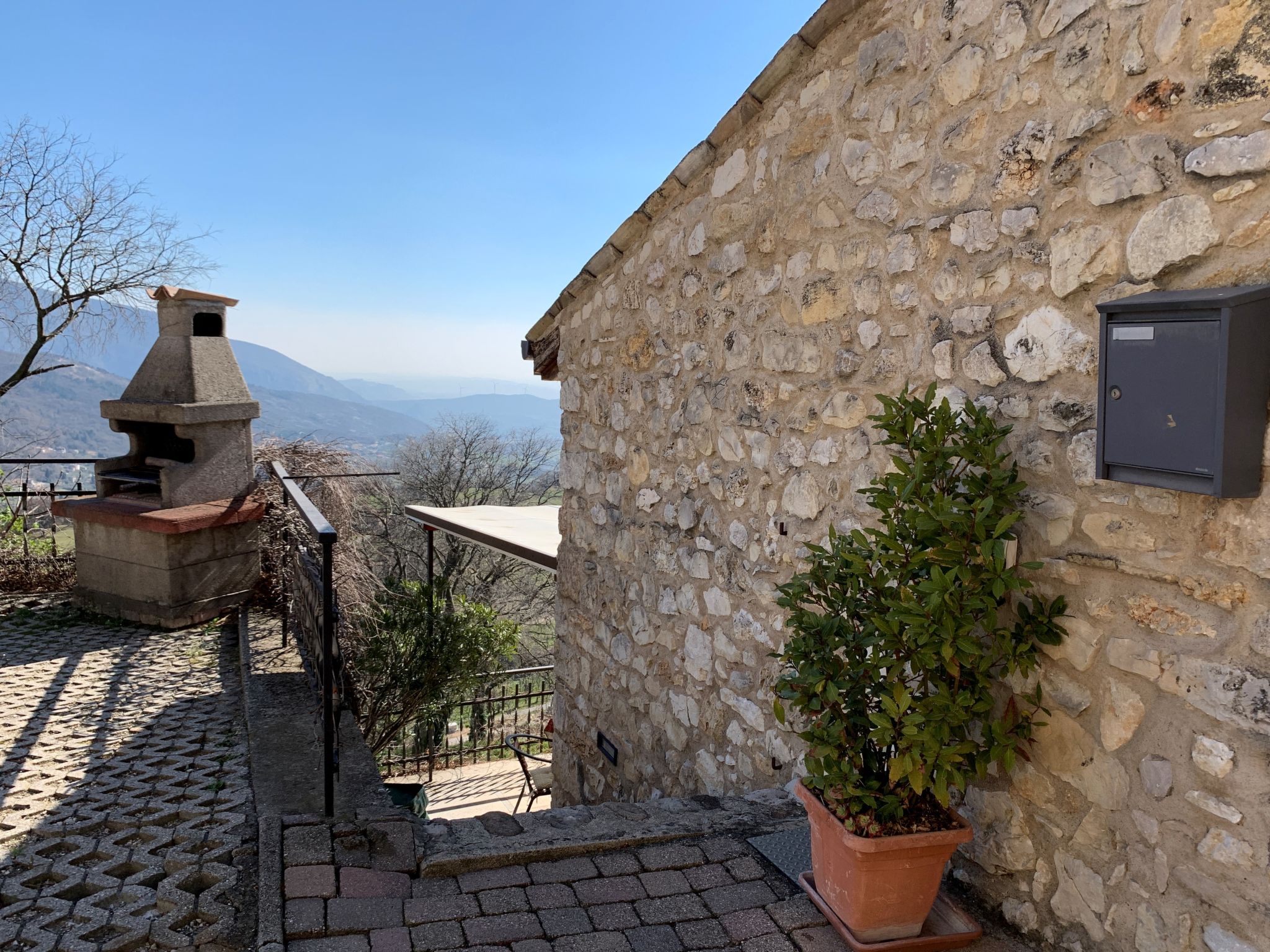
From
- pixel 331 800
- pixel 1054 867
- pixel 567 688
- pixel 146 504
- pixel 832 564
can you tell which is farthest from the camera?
pixel 146 504

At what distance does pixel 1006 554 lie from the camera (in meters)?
2.20

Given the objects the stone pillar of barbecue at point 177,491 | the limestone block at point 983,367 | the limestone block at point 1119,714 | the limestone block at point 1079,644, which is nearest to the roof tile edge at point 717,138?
the limestone block at point 983,367

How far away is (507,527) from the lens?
695cm

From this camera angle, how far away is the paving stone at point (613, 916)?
243 cm

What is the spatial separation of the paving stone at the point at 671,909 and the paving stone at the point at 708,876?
6cm

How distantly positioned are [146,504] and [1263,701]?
7160 millimetres

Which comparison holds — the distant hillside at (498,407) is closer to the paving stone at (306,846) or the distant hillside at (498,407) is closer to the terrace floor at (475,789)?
the terrace floor at (475,789)

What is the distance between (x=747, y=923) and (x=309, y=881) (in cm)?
132

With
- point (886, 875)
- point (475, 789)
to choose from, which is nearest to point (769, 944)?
point (886, 875)

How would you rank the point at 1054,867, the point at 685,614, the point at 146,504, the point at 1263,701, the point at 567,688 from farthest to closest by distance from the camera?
the point at 146,504 → the point at 567,688 → the point at 685,614 → the point at 1054,867 → the point at 1263,701

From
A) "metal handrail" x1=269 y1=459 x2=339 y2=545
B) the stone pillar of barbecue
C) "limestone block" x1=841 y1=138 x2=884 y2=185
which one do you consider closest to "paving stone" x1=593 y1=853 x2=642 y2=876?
"metal handrail" x1=269 y1=459 x2=339 y2=545

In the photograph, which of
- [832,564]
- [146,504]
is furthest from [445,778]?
[832,564]

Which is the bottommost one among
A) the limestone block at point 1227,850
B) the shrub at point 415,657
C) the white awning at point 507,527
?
the shrub at point 415,657

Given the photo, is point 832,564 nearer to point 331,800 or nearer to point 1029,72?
point 1029,72
